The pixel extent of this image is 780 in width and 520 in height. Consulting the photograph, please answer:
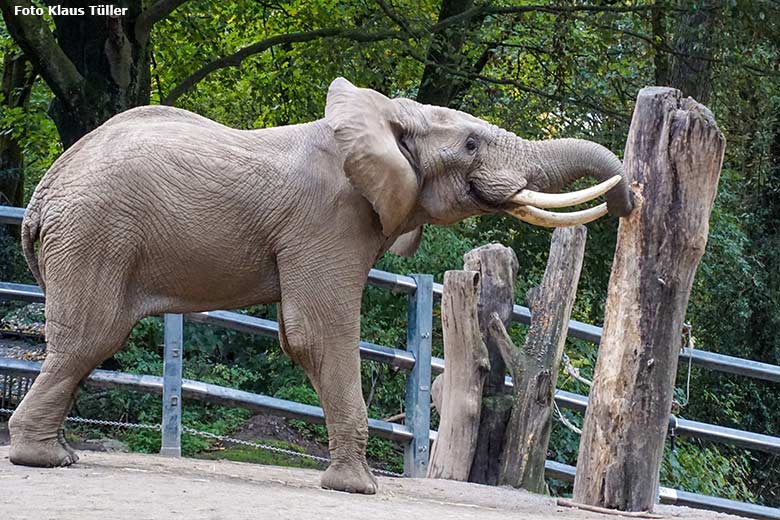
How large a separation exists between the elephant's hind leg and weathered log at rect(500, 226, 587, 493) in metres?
2.77

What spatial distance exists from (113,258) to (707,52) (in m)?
8.53

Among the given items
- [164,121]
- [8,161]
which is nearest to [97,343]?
[164,121]

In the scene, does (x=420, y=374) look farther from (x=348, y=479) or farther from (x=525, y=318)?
(x=348, y=479)

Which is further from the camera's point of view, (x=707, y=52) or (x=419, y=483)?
(x=707, y=52)

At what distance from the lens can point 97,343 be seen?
6.12 m

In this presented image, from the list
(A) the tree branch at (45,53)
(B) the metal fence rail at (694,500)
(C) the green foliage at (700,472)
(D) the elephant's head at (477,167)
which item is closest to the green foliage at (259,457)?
(B) the metal fence rail at (694,500)

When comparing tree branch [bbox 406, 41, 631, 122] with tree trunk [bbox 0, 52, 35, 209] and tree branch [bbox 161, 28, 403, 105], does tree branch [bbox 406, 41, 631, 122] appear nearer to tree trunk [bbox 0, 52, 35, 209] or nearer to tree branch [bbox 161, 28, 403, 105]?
tree branch [bbox 161, 28, 403, 105]

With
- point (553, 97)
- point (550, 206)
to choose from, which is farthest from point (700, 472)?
point (550, 206)

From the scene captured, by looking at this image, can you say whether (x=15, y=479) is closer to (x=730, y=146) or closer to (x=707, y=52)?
(x=707, y=52)

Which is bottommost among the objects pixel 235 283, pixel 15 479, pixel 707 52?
pixel 15 479

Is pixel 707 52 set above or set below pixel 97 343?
above

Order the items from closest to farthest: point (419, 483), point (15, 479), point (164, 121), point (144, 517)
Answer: point (144, 517), point (15, 479), point (164, 121), point (419, 483)

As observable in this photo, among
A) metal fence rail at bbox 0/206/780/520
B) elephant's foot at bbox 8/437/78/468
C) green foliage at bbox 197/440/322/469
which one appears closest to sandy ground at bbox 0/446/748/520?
elephant's foot at bbox 8/437/78/468

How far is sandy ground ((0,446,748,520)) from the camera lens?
482 centimetres
